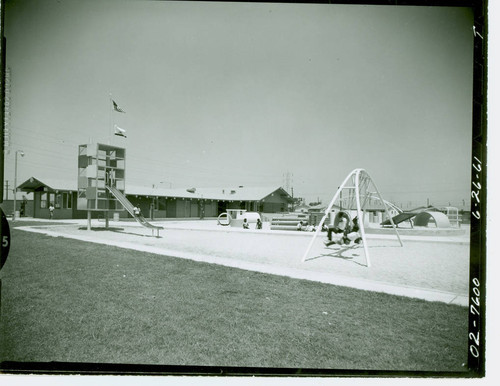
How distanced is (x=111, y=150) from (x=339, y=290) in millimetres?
13126

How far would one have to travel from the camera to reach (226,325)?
12.4 ft

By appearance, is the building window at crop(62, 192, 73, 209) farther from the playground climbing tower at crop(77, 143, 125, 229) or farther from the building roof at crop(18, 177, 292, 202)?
the playground climbing tower at crop(77, 143, 125, 229)

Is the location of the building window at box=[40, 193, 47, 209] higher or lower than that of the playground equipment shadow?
higher

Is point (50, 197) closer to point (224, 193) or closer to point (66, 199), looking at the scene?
point (66, 199)

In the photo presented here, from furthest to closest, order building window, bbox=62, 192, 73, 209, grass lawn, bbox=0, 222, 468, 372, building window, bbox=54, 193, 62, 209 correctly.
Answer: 1. building window, bbox=62, 192, 73, 209
2. building window, bbox=54, 193, 62, 209
3. grass lawn, bbox=0, 222, 468, 372

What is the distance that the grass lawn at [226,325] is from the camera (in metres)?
3.36

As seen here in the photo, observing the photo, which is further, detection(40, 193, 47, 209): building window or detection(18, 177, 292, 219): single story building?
detection(40, 193, 47, 209): building window

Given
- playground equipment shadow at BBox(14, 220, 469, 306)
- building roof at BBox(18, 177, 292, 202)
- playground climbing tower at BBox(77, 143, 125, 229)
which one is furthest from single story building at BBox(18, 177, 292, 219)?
playground equipment shadow at BBox(14, 220, 469, 306)

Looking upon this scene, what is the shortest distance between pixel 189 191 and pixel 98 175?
20295 millimetres

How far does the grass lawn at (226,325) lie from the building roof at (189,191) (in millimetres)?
21347

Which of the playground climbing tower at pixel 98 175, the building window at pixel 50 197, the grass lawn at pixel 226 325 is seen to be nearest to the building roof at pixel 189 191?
the building window at pixel 50 197

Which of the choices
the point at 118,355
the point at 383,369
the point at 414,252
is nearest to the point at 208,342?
the point at 118,355

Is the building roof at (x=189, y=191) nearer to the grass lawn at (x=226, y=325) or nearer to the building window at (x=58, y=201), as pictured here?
the building window at (x=58, y=201)

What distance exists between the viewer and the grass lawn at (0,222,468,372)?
3.36 metres
